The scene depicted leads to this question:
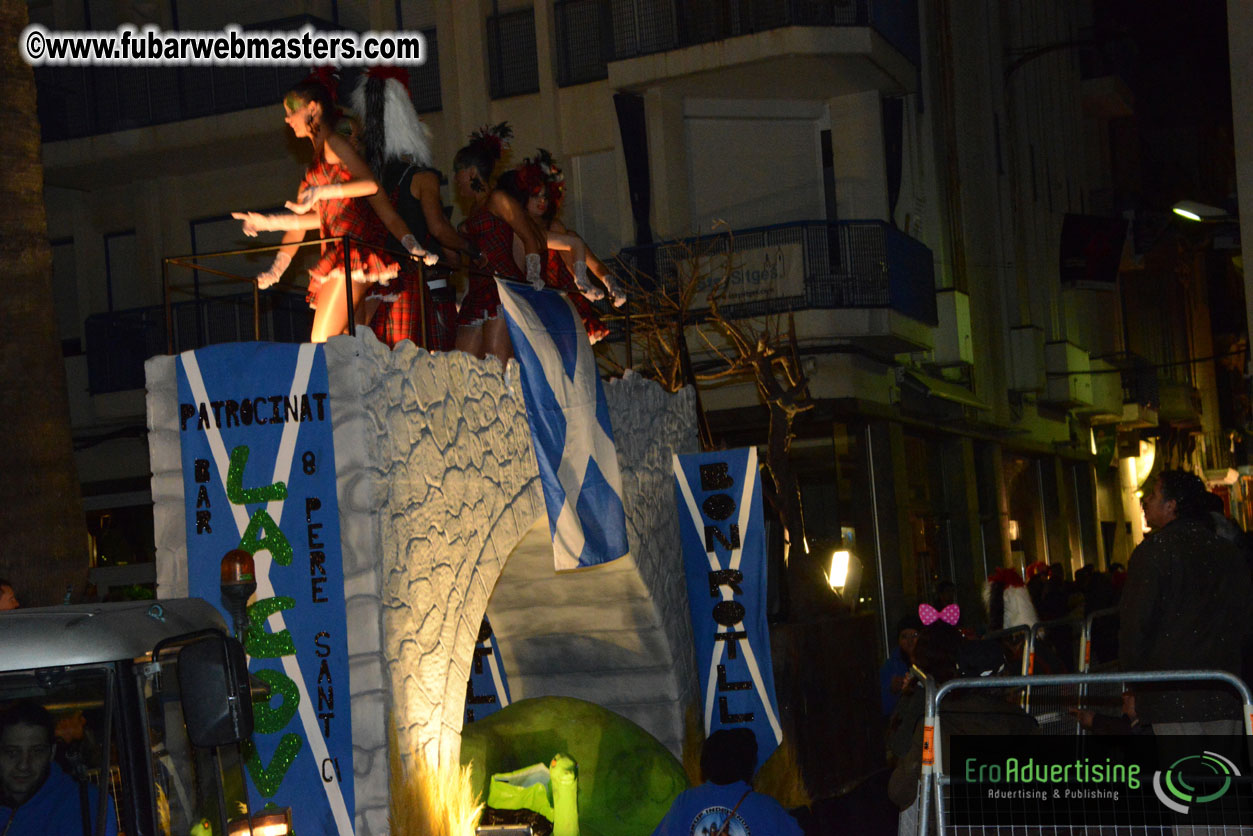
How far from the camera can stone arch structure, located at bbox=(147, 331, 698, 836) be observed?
7.25m

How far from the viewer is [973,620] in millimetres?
25328

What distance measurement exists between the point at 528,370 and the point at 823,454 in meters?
13.7

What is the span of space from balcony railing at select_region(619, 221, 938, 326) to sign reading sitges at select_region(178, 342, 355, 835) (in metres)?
13.1

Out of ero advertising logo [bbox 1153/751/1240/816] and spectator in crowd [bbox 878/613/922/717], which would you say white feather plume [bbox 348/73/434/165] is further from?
ero advertising logo [bbox 1153/751/1240/816]

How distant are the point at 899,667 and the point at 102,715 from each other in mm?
9624

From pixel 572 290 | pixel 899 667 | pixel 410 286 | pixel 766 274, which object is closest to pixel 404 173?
pixel 410 286

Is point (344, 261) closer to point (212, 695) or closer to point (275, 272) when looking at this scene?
point (275, 272)

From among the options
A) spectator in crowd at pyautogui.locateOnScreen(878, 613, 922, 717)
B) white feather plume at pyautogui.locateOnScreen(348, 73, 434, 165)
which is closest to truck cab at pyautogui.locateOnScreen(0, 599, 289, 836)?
spectator in crowd at pyautogui.locateOnScreen(878, 613, 922, 717)

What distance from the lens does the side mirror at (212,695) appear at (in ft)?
15.0

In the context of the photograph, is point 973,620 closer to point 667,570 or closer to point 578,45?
point 578,45

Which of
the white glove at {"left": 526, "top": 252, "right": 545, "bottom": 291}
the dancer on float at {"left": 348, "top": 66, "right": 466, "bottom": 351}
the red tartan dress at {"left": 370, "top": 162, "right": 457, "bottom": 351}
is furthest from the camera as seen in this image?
the white glove at {"left": 526, "top": 252, "right": 545, "bottom": 291}

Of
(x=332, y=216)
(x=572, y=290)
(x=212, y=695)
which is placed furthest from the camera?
(x=572, y=290)

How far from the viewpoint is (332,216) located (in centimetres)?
824

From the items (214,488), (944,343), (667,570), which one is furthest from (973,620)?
(214,488)
